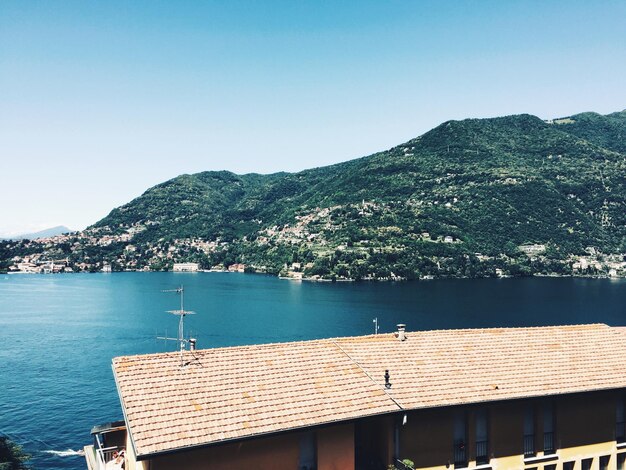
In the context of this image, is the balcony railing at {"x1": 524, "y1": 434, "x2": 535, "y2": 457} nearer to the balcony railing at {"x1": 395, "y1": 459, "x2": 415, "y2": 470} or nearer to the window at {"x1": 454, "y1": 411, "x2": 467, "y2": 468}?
the window at {"x1": 454, "y1": 411, "x2": 467, "y2": 468}

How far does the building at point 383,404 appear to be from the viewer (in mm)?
11000

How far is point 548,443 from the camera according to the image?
577 inches

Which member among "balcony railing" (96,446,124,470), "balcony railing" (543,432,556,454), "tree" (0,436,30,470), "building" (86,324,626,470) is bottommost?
"tree" (0,436,30,470)

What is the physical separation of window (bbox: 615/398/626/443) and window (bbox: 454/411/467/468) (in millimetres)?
5530

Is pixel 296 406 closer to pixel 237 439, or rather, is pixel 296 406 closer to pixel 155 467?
pixel 237 439

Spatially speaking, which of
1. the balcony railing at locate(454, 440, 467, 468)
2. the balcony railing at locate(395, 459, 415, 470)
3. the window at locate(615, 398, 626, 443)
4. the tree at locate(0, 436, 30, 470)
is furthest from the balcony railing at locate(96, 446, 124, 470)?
the tree at locate(0, 436, 30, 470)

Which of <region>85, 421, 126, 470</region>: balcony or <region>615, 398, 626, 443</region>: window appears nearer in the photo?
<region>85, 421, 126, 470</region>: balcony

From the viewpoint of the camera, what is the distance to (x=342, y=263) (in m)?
167

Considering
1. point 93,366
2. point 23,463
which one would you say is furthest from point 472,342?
point 93,366

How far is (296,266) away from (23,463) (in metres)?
153

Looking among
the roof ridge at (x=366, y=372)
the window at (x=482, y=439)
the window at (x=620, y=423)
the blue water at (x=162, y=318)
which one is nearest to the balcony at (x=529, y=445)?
the window at (x=482, y=439)

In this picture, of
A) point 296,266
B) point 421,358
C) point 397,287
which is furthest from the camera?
point 296,266

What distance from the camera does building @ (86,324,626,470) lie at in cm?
1100

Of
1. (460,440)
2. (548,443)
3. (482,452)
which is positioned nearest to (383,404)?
(460,440)
